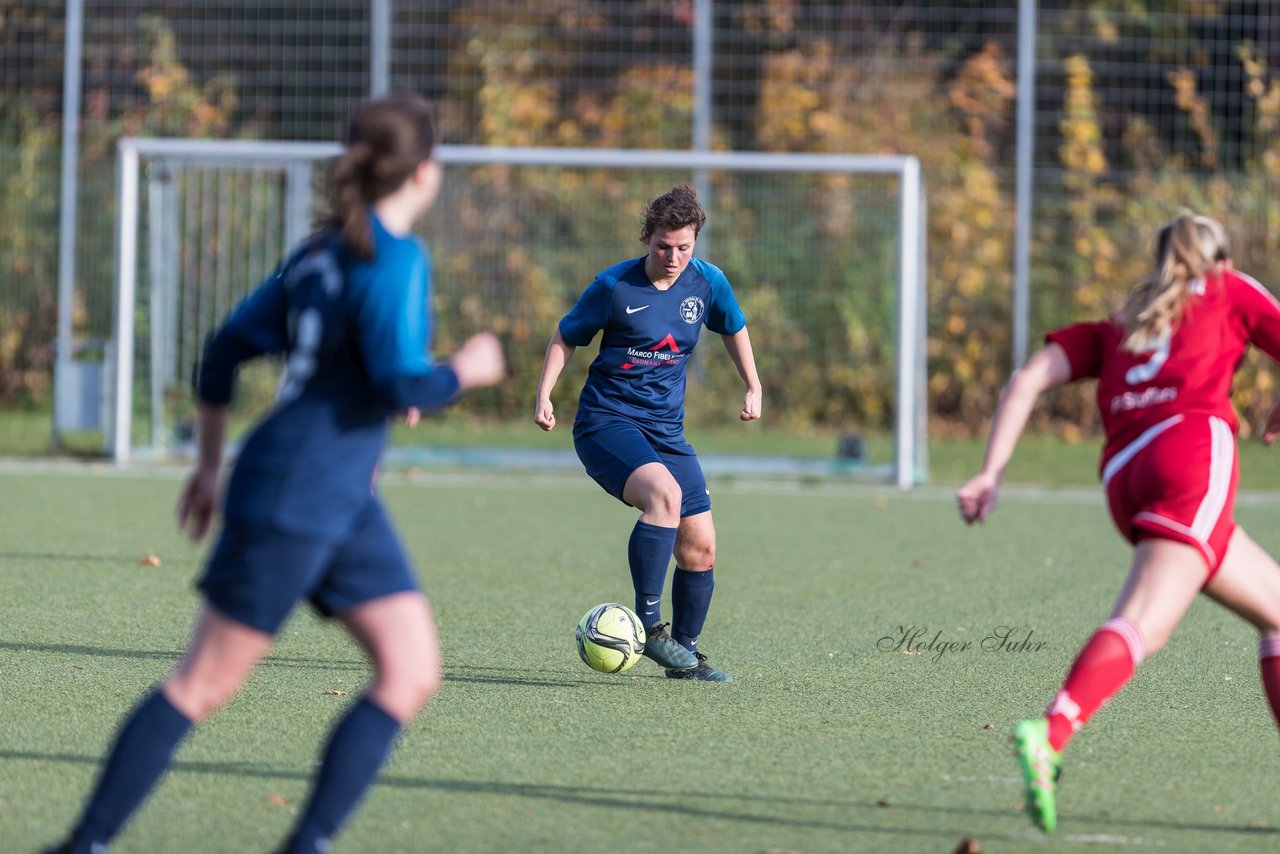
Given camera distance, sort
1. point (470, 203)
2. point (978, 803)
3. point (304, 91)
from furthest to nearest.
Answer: point (304, 91), point (470, 203), point (978, 803)

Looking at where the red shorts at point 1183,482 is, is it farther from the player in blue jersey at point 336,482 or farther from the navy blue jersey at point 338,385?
the navy blue jersey at point 338,385

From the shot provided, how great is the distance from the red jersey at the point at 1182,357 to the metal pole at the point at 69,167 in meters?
13.4

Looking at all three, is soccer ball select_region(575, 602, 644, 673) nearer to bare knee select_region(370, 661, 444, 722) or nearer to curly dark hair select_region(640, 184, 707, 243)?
curly dark hair select_region(640, 184, 707, 243)

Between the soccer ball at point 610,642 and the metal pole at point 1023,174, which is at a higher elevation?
the metal pole at point 1023,174

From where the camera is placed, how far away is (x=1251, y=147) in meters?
16.9

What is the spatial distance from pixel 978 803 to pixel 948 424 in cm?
1301

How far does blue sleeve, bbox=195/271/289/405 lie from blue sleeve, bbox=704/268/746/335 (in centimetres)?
316

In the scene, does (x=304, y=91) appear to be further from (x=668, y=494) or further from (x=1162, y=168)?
(x=668, y=494)

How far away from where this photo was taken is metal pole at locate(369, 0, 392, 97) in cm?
1716

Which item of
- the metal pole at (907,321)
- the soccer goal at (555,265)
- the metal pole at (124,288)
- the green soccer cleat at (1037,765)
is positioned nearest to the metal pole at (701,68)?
the soccer goal at (555,265)

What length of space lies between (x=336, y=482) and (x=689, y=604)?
3.12 m

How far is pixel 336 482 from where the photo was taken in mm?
3457

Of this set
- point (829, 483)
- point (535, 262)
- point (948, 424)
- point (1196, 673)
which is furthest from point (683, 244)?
point (948, 424)

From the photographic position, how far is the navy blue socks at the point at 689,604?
6.45 m
